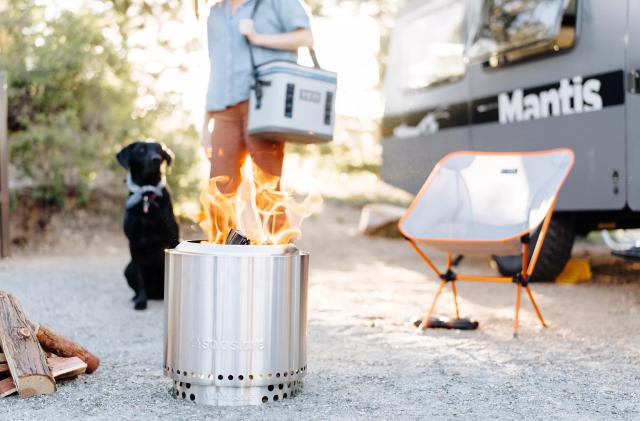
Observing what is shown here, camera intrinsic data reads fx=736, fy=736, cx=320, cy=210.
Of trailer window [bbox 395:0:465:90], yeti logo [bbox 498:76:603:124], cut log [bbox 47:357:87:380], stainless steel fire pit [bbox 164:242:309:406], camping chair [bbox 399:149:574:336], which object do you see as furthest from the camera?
trailer window [bbox 395:0:465:90]

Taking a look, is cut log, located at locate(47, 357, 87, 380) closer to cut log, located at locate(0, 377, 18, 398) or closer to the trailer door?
cut log, located at locate(0, 377, 18, 398)

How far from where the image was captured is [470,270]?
19.7 ft

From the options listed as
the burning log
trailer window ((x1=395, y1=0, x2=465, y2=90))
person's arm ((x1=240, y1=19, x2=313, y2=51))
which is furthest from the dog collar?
trailer window ((x1=395, y1=0, x2=465, y2=90))

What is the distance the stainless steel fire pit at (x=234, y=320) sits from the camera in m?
2.17

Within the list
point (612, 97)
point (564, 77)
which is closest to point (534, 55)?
point (564, 77)

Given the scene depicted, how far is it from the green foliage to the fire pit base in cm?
508

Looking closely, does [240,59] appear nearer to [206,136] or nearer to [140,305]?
[206,136]

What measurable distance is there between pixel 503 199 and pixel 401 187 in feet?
7.30

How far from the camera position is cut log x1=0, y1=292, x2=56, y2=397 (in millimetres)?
2318

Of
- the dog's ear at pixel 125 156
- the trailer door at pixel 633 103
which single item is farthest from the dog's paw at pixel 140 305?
the trailer door at pixel 633 103

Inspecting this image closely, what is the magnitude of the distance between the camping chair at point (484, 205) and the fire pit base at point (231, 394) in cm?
142

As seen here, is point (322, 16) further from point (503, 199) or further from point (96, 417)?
point (96, 417)

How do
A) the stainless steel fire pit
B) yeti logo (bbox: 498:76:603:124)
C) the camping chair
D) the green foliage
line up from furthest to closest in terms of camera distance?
the green foliage → yeti logo (bbox: 498:76:603:124) → the camping chair → the stainless steel fire pit

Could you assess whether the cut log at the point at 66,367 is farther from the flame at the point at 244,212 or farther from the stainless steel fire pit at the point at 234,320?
the flame at the point at 244,212
